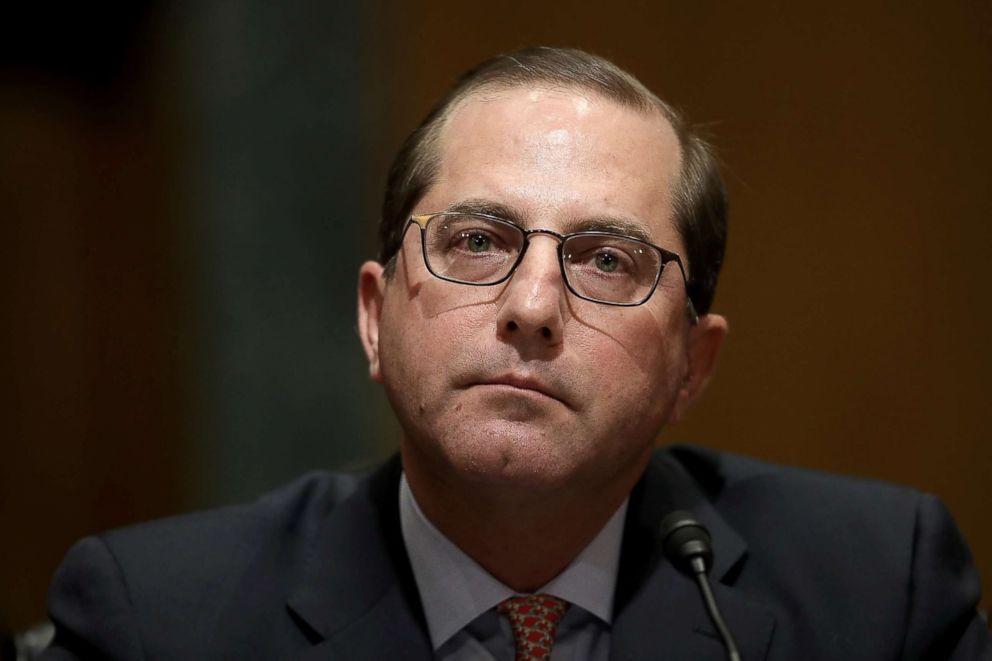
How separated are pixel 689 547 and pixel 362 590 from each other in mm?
560

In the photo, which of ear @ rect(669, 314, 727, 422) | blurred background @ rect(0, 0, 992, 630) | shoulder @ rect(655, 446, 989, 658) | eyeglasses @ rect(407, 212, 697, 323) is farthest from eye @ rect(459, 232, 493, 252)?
blurred background @ rect(0, 0, 992, 630)

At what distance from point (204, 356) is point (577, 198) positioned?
231 centimetres

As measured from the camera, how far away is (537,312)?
167cm

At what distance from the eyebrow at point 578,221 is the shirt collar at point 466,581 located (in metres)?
0.54

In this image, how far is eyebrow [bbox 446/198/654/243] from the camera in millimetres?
1771

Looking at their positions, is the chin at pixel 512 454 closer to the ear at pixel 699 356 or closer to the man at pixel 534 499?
the man at pixel 534 499

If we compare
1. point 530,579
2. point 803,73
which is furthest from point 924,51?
point 530,579

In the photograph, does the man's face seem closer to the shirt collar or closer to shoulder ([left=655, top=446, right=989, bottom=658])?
the shirt collar

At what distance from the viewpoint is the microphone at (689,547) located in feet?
5.66

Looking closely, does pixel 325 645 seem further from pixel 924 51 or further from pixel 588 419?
pixel 924 51

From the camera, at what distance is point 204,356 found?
3.78 m

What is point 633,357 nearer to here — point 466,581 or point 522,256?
point 522,256

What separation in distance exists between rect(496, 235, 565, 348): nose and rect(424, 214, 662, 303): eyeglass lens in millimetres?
25

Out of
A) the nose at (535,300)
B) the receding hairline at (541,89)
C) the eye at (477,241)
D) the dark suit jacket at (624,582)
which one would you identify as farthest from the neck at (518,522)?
the receding hairline at (541,89)
